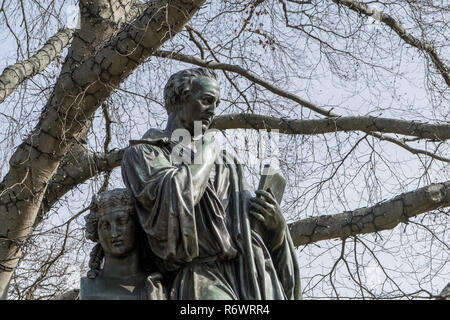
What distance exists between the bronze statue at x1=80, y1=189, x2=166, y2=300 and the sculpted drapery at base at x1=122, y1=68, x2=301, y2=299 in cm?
8

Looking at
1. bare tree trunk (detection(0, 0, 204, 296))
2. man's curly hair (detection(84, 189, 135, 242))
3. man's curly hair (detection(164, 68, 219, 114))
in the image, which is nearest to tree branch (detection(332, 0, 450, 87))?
bare tree trunk (detection(0, 0, 204, 296))

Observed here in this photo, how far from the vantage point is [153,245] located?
5082 millimetres

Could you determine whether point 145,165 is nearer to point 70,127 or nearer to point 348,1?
point 70,127

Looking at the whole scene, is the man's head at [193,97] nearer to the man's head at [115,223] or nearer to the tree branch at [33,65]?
the man's head at [115,223]

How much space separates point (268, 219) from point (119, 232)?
78 centimetres

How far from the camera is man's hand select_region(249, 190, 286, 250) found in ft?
17.5

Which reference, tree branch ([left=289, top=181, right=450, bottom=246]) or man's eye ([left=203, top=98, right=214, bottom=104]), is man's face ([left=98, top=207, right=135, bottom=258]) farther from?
tree branch ([left=289, top=181, right=450, bottom=246])

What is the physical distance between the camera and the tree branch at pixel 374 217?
8.79 m

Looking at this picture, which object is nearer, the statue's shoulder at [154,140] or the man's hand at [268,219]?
the man's hand at [268,219]

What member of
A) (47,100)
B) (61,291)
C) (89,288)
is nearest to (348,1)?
(47,100)

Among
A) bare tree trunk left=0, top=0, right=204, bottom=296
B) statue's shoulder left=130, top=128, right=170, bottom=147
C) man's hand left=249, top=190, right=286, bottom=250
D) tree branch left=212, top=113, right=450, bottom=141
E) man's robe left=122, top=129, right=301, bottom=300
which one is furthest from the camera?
tree branch left=212, top=113, right=450, bottom=141

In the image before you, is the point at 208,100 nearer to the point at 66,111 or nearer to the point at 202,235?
the point at 202,235

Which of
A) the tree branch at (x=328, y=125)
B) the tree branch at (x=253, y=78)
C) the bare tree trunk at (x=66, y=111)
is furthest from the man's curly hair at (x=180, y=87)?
the tree branch at (x=253, y=78)
